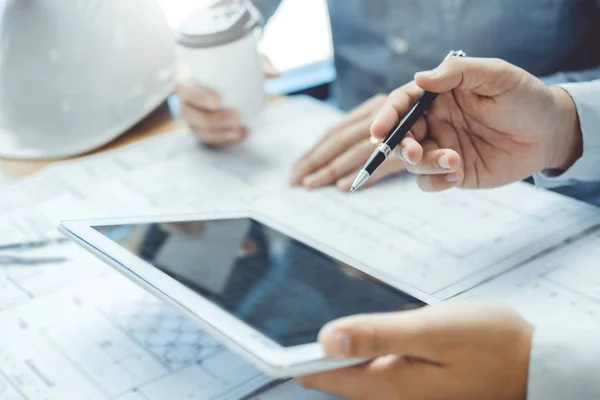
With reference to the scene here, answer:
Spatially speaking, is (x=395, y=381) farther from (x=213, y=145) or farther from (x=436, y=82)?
(x=213, y=145)

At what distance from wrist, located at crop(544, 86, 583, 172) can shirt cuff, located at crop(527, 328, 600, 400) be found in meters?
0.29

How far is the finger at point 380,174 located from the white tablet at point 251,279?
0.57 feet

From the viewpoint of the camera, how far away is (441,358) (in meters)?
0.44

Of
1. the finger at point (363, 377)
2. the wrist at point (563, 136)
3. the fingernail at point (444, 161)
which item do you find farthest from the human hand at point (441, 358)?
the wrist at point (563, 136)

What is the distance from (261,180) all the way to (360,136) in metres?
0.12

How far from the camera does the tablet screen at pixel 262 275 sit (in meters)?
0.45

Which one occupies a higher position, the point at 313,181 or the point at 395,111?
the point at 395,111

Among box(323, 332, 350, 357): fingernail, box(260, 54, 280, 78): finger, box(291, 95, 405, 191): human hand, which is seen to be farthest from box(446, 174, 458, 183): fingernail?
box(260, 54, 280, 78): finger

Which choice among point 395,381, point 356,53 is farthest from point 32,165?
point 395,381

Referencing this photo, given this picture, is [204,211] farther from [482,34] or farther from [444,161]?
[482,34]

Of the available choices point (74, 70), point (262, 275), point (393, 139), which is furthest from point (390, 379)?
point (74, 70)

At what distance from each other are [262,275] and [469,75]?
0.26 metres

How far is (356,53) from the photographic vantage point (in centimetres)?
105

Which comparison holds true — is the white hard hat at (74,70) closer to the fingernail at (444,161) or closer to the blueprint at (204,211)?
the blueprint at (204,211)
